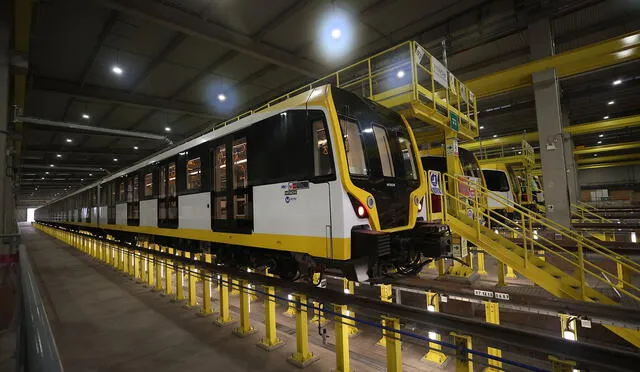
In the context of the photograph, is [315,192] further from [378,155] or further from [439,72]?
[439,72]

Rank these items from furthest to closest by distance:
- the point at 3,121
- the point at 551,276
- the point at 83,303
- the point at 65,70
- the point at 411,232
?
the point at 65,70 → the point at 3,121 → the point at 83,303 → the point at 551,276 → the point at 411,232

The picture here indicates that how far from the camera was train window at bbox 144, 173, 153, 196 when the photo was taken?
8.16 m

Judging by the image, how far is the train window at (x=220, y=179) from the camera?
5316 mm

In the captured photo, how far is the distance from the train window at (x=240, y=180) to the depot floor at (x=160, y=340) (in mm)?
1919

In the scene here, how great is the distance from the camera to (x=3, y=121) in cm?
713

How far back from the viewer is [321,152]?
3898 mm

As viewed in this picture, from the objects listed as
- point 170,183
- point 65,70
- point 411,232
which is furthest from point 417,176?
point 65,70

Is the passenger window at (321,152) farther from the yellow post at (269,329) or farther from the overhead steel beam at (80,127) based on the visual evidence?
the overhead steel beam at (80,127)

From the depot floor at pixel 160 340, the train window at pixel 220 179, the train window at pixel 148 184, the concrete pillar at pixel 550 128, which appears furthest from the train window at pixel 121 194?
the concrete pillar at pixel 550 128

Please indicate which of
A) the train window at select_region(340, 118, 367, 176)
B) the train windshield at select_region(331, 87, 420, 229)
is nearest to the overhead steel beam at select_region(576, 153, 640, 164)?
the train windshield at select_region(331, 87, 420, 229)

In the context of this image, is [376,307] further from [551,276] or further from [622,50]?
[622,50]

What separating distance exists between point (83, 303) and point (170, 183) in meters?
3.06

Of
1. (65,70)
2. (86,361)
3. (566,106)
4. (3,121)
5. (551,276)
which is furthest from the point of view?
(566,106)

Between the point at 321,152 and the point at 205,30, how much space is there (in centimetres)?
655
